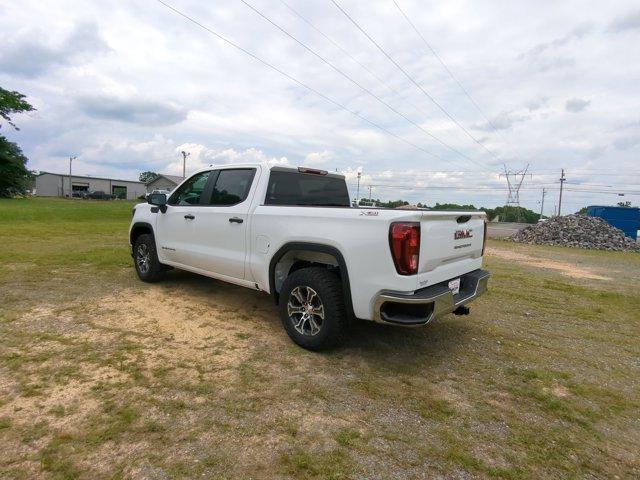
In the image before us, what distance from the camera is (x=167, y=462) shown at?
2225mm

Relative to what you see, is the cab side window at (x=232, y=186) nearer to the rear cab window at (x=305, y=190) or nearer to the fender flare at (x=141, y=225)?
the rear cab window at (x=305, y=190)

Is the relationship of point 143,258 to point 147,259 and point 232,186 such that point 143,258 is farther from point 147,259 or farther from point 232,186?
point 232,186

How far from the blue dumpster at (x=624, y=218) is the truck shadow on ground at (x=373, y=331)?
24619mm

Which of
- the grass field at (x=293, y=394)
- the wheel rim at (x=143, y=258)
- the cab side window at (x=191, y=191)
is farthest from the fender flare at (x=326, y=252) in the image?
the wheel rim at (x=143, y=258)

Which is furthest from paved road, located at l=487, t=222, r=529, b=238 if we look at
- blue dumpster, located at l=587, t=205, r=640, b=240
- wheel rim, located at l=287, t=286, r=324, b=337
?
wheel rim, located at l=287, t=286, r=324, b=337

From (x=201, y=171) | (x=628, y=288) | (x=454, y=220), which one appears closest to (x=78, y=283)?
(x=201, y=171)

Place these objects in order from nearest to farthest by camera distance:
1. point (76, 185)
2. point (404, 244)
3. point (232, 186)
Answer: point (404, 244) < point (232, 186) < point (76, 185)

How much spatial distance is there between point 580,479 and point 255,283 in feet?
10.4

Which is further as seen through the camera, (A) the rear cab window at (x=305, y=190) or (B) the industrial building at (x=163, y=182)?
(B) the industrial building at (x=163, y=182)

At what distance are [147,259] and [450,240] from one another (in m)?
4.66

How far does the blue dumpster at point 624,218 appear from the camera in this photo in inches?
918

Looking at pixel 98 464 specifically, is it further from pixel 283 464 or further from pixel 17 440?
pixel 283 464

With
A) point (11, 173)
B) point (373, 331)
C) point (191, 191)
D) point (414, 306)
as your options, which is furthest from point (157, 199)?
point (11, 173)

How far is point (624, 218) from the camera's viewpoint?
77.7 feet
